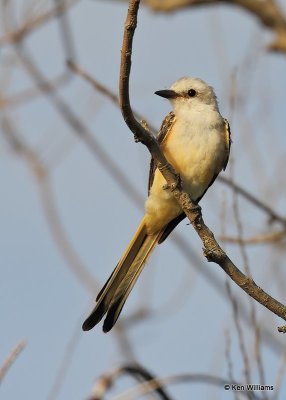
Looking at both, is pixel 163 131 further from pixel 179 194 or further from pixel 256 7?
pixel 256 7

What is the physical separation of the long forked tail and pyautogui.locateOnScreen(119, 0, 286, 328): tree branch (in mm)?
816

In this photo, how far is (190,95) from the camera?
20.7ft

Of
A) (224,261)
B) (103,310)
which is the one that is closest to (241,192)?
(103,310)

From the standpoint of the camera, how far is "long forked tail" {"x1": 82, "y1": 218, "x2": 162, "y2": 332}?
5195 millimetres

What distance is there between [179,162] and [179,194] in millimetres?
1038

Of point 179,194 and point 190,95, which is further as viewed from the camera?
point 190,95

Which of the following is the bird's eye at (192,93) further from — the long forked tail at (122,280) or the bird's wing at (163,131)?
the long forked tail at (122,280)

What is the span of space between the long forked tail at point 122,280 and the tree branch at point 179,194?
0.82 meters

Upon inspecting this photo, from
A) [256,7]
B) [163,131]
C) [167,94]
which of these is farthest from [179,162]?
[256,7]

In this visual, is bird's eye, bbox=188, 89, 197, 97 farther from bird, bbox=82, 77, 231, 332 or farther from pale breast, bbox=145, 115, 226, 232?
pale breast, bbox=145, 115, 226, 232

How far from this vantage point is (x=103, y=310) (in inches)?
207


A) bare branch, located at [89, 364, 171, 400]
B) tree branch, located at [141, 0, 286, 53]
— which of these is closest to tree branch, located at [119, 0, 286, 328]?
bare branch, located at [89, 364, 171, 400]

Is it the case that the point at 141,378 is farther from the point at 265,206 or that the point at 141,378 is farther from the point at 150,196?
the point at 265,206

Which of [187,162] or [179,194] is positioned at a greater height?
[187,162]
